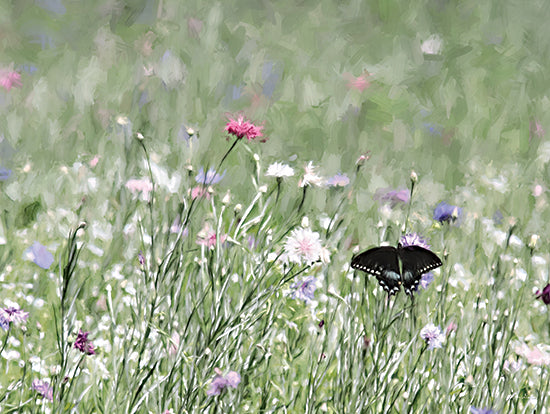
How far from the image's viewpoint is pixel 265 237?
1.93 metres

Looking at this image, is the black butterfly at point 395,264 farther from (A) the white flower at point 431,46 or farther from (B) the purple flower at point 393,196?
(A) the white flower at point 431,46

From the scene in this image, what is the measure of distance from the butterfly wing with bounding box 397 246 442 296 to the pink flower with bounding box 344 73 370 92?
2888mm

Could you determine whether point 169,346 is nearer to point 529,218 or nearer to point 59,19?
point 529,218

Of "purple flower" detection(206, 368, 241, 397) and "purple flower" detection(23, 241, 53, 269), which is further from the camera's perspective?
"purple flower" detection(23, 241, 53, 269)

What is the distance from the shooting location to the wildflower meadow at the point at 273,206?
175 cm

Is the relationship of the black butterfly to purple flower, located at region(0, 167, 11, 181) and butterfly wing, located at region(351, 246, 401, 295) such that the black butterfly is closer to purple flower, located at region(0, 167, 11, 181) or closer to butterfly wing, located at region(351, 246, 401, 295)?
butterfly wing, located at region(351, 246, 401, 295)

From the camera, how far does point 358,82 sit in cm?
457

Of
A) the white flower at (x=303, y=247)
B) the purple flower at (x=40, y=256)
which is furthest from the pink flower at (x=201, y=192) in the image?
the purple flower at (x=40, y=256)

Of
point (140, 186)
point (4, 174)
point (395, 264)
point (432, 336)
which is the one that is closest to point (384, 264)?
point (395, 264)

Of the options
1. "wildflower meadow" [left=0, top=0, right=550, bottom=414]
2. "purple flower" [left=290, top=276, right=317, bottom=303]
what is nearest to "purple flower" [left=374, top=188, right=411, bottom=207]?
"wildflower meadow" [left=0, top=0, right=550, bottom=414]

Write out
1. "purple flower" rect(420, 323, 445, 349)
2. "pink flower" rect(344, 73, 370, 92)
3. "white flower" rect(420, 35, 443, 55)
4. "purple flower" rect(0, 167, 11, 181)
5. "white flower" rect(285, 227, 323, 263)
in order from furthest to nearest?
1. "white flower" rect(420, 35, 443, 55)
2. "pink flower" rect(344, 73, 370, 92)
3. "purple flower" rect(0, 167, 11, 181)
4. "purple flower" rect(420, 323, 445, 349)
5. "white flower" rect(285, 227, 323, 263)

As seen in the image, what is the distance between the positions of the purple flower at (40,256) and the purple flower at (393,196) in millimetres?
1398

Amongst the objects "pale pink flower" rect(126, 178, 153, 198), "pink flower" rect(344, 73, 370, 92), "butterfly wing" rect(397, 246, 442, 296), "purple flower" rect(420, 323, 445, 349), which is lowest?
"purple flower" rect(420, 323, 445, 349)

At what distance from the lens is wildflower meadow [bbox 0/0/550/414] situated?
5.74ft
